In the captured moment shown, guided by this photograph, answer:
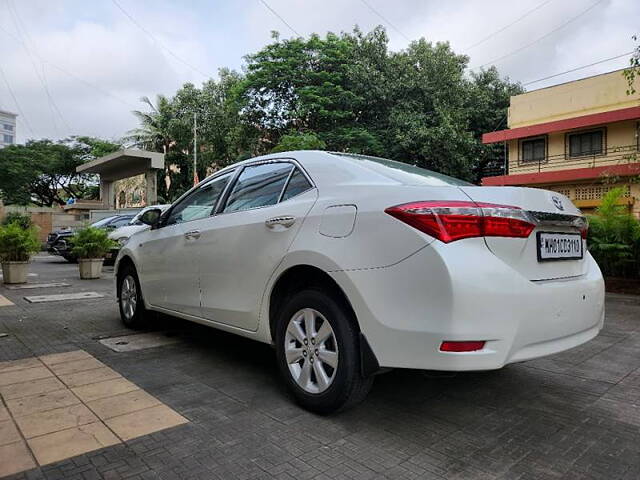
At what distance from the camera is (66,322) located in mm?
5273

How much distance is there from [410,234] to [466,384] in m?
1.55

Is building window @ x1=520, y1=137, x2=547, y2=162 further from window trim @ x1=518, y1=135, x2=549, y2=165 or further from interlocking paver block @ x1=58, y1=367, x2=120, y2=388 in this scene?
interlocking paver block @ x1=58, y1=367, x2=120, y2=388

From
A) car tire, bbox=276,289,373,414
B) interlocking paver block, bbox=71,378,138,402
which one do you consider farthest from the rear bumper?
interlocking paver block, bbox=71,378,138,402

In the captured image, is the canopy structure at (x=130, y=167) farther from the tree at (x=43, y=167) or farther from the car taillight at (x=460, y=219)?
the car taillight at (x=460, y=219)

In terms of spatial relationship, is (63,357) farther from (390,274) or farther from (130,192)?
(130,192)

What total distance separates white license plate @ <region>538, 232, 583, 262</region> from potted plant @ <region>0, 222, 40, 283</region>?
879 cm

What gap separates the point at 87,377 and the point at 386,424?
7.08 feet

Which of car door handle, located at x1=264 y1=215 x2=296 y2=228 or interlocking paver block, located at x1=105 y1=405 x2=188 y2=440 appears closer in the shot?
interlocking paver block, located at x1=105 y1=405 x2=188 y2=440

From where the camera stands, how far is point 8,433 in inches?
96.3

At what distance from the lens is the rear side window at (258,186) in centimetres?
321

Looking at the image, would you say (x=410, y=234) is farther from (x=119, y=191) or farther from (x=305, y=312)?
(x=119, y=191)

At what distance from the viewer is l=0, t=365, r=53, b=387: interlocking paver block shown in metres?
3.29

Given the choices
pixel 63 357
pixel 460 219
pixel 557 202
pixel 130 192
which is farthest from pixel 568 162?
pixel 130 192

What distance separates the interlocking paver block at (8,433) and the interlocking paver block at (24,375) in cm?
77
